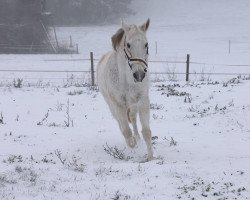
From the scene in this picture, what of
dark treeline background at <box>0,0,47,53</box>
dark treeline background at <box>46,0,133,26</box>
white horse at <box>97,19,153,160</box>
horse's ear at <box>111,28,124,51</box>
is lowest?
white horse at <box>97,19,153,160</box>

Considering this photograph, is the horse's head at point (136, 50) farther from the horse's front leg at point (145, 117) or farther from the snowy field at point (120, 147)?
the snowy field at point (120, 147)

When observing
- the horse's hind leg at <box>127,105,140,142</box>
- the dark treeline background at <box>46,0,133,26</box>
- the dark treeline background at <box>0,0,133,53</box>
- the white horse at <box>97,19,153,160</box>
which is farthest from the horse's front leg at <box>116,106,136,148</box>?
the dark treeline background at <box>46,0,133,26</box>

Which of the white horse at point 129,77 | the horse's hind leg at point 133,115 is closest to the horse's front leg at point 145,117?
Answer: the white horse at point 129,77

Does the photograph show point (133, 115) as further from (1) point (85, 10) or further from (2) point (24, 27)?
(1) point (85, 10)

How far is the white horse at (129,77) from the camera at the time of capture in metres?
5.69

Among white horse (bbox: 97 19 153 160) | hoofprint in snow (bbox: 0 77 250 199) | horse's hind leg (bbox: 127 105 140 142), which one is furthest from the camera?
horse's hind leg (bbox: 127 105 140 142)

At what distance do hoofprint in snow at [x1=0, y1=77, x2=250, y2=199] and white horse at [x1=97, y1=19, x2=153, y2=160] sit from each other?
1.75 ft

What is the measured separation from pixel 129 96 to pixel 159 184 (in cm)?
174

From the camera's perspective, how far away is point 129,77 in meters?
6.18

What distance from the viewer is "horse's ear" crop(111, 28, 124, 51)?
20.6ft

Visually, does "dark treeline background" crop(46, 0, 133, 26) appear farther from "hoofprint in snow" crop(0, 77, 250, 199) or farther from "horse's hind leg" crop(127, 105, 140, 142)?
"horse's hind leg" crop(127, 105, 140, 142)

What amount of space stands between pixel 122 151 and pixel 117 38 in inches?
68.7

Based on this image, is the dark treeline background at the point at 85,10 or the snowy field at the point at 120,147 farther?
the dark treeline background at the point at 85,10

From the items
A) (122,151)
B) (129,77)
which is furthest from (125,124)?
(129,77)
